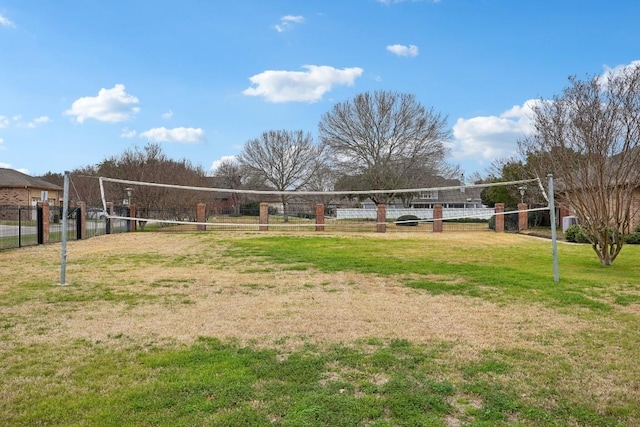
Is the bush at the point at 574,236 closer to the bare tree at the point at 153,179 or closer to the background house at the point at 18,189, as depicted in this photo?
the bare tree at the point at 153,179

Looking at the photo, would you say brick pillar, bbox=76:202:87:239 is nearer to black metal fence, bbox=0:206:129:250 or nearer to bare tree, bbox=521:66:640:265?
black metal fence, bbox=0:206:129:250

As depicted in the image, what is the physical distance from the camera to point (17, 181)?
122ft

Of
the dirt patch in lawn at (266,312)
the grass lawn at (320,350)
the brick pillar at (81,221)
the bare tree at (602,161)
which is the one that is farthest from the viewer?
the brick pillar at (81,221)

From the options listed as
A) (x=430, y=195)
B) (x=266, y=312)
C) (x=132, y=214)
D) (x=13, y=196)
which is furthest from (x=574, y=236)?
(x=13, y=196)

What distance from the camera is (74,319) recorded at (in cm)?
577

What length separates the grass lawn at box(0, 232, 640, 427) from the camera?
3.15 metres

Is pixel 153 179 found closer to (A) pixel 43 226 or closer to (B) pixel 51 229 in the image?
(B) pixel 51 229

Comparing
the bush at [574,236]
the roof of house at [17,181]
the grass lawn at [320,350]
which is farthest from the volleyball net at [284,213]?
the grass lawn at [320,350]

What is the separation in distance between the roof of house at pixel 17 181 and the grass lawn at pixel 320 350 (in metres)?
33.4

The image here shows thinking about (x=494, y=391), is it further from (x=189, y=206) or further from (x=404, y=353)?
(x=189, y=206)

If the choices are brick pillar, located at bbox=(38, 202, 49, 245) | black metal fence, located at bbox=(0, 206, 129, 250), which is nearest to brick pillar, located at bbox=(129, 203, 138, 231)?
black metal fence, located at bbox=(0, 206, 129, 250)

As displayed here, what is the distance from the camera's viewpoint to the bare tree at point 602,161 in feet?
34.4

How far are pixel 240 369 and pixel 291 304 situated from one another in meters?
2.78

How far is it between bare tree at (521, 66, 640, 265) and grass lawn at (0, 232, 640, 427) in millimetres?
1905
